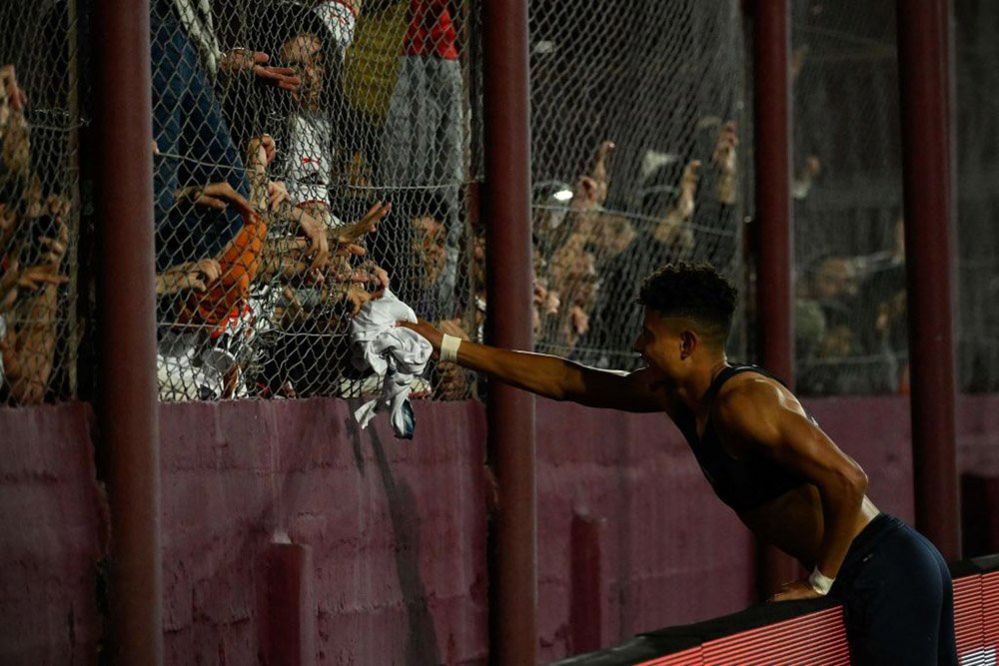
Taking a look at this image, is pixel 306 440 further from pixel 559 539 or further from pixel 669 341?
pixel 559 539

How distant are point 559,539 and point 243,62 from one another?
251 centimetres

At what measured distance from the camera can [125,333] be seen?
461 centimetres

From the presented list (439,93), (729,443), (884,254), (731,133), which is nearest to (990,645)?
(729,443)

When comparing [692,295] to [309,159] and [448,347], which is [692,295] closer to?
[448,347]

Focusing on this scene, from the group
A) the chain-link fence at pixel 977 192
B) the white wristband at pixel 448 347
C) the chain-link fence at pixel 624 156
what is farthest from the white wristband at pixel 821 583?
the chain-link fence at pixel 977 192

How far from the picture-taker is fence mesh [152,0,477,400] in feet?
17.6

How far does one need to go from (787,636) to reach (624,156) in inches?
149

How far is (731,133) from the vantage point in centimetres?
857

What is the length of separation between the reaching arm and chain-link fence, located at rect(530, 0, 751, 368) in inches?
96.0

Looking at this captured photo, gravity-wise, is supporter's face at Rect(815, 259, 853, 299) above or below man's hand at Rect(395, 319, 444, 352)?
above

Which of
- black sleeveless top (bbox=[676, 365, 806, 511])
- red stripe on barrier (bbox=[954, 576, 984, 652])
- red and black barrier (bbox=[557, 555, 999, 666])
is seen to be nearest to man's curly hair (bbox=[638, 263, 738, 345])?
black sleeveless top (bbox=[676, 365, 806, 511])

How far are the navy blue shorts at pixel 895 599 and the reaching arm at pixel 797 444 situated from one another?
0.08 metres

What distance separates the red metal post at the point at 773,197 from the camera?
802 cm

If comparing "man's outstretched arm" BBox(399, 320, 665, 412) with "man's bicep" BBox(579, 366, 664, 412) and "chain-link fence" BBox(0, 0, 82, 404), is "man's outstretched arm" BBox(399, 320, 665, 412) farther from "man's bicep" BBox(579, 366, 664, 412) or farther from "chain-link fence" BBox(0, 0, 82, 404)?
"chain-link fence" BBox(0, 0, 82, 404)
